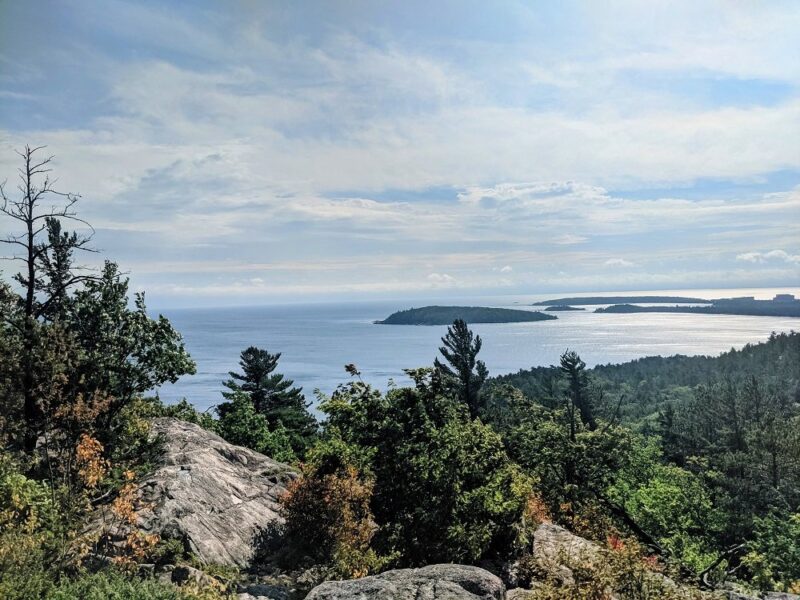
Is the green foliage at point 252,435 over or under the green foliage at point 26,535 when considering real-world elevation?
under

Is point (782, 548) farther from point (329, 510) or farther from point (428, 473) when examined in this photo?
point (329, 510)

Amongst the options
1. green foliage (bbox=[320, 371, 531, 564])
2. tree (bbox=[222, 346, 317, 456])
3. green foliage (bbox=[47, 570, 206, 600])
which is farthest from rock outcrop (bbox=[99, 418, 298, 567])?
tree (bbox=[222, 346, 317, 456])

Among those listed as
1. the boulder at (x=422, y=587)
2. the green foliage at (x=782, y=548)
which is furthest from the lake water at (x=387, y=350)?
the boulder at (x=422, y=587)

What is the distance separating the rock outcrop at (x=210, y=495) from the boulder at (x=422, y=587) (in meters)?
5.65

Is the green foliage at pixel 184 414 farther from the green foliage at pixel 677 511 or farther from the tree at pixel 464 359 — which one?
the green foliage at pixel 677 511

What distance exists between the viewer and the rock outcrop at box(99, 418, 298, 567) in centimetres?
1305

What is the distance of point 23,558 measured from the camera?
8352 millimetres

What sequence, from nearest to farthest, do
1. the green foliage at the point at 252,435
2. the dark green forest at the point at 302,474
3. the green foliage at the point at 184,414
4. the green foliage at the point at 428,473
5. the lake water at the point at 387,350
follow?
the dark green forest at the point at 302,474 < the green foliage at the point at 428,473 < the green foliage at the point at 184,414 < the green foliage at the point at 252,435 < the lake water at the point at 387,350

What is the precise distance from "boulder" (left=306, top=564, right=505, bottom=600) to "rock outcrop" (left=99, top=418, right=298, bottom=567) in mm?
5652

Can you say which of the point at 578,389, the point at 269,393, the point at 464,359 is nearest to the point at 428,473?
the point at 464,359

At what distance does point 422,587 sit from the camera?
8.59 metres

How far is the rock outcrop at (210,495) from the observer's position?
13.0 meters

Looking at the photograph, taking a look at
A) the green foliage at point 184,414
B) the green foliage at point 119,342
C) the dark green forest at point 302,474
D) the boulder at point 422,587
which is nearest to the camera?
the boulder at point 422,587

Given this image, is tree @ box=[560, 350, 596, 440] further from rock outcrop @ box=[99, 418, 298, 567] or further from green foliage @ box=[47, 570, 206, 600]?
green foliage @ box=[47, 570, 206, 600]
